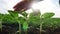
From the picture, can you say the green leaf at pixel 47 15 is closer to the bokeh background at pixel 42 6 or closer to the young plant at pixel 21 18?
the bokeh background at pixel 42 6

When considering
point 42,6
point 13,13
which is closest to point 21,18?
point 13,13

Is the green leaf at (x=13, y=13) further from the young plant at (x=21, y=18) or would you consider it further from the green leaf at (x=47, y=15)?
the green leaf at (x=47, y=15)

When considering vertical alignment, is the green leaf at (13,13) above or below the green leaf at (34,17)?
above

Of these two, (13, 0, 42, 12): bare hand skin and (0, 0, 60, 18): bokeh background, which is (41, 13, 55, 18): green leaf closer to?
(0, 0, 60, 18): bokeh background

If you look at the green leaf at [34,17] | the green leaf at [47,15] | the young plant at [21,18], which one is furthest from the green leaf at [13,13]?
the green leaf at [47,15]

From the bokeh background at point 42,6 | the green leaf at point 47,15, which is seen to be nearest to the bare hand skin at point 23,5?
the bokeh background at point 42,6

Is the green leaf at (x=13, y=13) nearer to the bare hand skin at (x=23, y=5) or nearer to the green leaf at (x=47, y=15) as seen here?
the bare hand skin at (x=23, y=5)

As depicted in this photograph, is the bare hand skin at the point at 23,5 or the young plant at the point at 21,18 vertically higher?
the bare hand skin at the point at 23,5

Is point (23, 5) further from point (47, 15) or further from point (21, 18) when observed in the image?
point (47, 15)

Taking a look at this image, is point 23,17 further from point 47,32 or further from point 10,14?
point 47,32

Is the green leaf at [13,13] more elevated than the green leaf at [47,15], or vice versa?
the green leaf at [13,13]

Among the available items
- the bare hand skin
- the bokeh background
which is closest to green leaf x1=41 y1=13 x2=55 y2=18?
the bokeh background

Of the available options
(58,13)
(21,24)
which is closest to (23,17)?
(21,24)

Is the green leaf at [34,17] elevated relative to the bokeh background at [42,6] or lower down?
lower down
